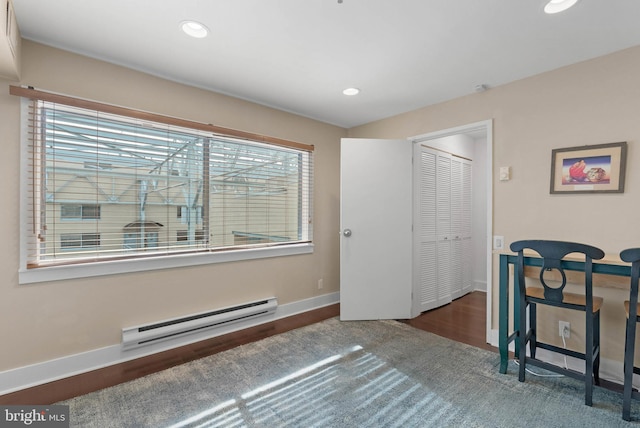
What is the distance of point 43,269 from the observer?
2.06 meters

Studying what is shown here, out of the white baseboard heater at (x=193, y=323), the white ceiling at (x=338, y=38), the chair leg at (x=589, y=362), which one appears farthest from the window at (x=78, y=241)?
the chair leg at (x=589, y=362)

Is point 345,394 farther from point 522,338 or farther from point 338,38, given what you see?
point 338,38

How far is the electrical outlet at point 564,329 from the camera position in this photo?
2.36 m

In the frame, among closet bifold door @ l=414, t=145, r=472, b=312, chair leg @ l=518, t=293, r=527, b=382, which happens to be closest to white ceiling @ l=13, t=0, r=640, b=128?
closet bifold door @ l=414, t=145, r=472, b=312

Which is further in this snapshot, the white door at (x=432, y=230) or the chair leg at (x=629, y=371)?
the white door at (x=432, y=230)

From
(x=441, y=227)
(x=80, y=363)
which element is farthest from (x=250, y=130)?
(x=441, y=227)

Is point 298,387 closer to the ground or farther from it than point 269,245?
closer to the ground

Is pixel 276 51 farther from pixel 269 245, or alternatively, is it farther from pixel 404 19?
pixel 269 245

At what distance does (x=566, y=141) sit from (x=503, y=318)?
1.50 m

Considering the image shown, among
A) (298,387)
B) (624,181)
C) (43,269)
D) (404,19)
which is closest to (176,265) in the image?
(43,269)

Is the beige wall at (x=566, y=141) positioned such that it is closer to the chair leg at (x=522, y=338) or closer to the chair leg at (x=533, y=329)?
the chair leg at (x=533, y=329)

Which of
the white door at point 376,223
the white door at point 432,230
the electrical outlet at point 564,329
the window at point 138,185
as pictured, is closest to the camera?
Result: the window at point 138,185

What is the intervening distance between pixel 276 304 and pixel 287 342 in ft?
1.95

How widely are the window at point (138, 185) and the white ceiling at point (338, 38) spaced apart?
50 centimetres
